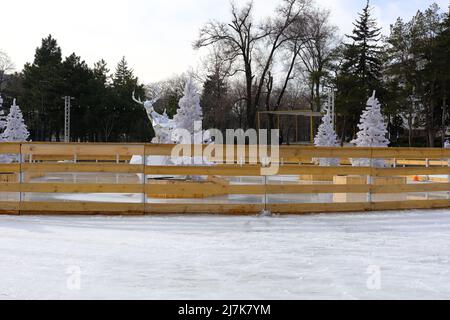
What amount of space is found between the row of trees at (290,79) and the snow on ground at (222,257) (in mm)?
29575

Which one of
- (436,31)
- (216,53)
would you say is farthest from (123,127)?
(436,31)

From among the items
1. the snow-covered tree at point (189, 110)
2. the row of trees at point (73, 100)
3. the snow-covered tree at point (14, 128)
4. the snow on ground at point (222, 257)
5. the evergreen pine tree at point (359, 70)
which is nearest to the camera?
the snow on ground at point (222, 257)

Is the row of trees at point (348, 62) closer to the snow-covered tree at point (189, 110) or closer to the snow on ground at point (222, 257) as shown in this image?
the snow-covered tree at point (189, 110)

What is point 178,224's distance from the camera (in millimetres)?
7891

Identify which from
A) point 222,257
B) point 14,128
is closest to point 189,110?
point 14,128

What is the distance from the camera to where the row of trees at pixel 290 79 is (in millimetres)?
37688

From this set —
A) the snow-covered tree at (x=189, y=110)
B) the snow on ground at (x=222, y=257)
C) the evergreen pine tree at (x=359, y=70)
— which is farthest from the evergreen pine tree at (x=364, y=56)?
the snow on ground at (x=222, y=257)

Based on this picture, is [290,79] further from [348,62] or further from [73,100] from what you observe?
[73,100]

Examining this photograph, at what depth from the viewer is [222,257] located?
553 centimetres

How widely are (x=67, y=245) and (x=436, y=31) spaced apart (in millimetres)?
45983

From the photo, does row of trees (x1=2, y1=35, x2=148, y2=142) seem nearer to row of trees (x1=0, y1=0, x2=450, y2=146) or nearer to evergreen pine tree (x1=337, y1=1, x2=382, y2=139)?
row of trees (x1=0, y1=0, x2=450, y2=146)

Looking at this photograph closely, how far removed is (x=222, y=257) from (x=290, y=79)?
3944 centimetres

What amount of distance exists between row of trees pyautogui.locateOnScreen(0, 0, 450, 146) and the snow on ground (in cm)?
2958

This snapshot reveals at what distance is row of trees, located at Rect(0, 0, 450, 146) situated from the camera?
124ft
